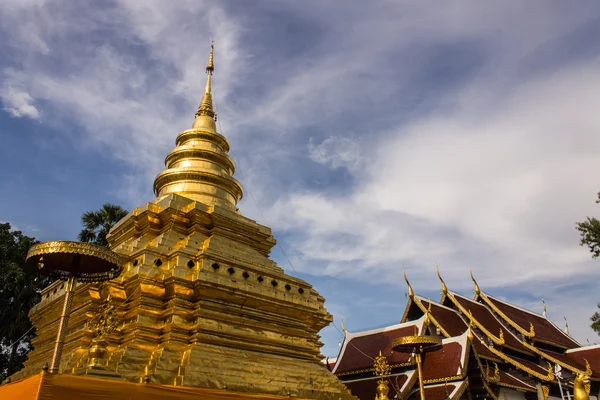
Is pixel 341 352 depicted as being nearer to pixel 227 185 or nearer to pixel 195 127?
pixel 227 185

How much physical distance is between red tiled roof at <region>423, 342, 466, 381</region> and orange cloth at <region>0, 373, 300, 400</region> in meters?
6.41

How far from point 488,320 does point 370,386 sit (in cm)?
557

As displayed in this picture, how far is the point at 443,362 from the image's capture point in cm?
1052

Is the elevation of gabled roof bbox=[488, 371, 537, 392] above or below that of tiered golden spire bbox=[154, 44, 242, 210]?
below

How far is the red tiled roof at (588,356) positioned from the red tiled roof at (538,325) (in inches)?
13.8

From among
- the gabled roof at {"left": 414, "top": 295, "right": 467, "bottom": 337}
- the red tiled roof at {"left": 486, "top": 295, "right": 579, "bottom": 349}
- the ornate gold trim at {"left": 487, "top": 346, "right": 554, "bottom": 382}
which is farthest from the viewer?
the red tiled roof at {"left": 486, "top": 295, "right": 579, "bottom": 349}

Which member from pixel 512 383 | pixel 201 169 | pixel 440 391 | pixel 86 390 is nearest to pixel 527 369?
pixel 512 383

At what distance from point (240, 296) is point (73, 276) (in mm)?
2468

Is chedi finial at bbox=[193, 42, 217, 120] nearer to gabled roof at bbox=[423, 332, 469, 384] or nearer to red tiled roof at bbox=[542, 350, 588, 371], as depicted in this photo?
gabled roof at bbox=[423, 332, 469, 384]

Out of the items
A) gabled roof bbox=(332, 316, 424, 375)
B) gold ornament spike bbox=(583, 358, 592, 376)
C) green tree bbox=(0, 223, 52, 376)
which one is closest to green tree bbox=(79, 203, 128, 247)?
green tree bbox=(0, 223, 52, 376)

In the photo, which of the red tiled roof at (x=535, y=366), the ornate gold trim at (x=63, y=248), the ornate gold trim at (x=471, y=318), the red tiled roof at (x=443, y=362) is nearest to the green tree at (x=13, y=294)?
the ornate gold trim at (x=63, y=248)

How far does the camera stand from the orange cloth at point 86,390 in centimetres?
424

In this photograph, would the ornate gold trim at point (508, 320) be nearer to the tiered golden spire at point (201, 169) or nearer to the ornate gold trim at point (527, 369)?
the ornate gold trim at point (527, 369)

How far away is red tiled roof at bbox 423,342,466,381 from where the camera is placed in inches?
401
